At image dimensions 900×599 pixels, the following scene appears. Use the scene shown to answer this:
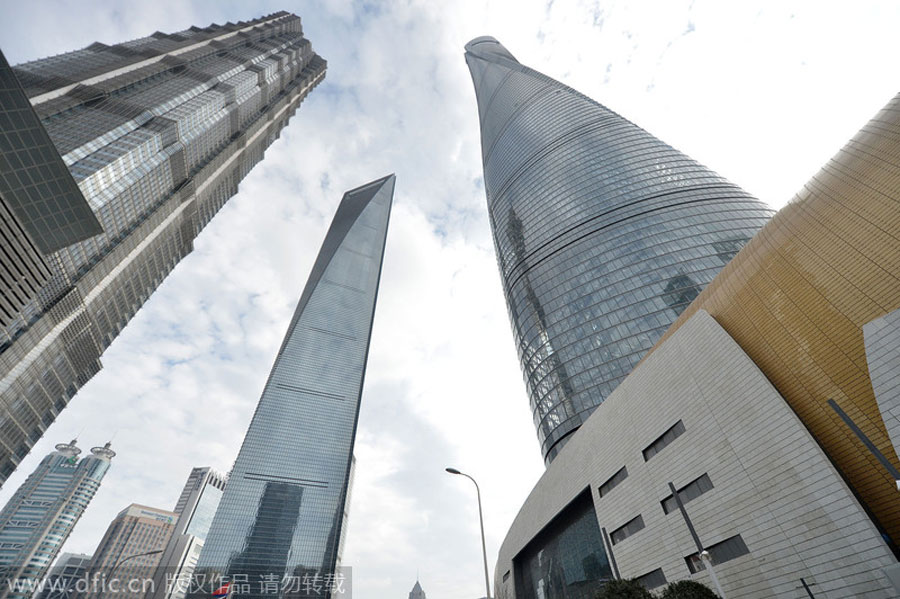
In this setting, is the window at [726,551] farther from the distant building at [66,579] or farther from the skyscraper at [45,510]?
the skyscraper at [45,510]

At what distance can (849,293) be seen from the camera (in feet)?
69.1

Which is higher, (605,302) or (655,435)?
(605,302)

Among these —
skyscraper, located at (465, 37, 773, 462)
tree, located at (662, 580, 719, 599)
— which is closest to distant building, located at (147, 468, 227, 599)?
skyscraper, located at (465, 37, 773, 462)

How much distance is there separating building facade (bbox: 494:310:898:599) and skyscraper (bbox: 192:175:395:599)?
111m

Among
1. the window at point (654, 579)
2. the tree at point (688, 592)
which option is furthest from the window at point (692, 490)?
the tree at point (688, 592)

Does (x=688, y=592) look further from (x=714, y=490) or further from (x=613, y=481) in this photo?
(x=613, y=481)

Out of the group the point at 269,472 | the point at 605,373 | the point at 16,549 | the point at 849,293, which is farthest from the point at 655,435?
the point at 16,549

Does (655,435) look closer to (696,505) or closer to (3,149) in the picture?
(696,505)

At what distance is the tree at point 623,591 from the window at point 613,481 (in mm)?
11710

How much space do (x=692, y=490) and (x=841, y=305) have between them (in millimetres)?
12923

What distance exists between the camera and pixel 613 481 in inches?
1299

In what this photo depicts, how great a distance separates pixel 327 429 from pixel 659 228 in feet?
401

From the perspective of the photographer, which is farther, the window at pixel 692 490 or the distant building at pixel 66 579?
the distant building at pixel 66 579

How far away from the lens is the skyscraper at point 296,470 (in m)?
118
